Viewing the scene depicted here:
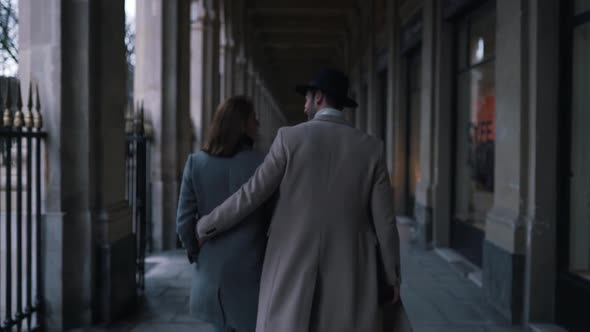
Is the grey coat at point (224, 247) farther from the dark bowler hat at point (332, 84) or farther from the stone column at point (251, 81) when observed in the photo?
the stone column at point (251, 81)

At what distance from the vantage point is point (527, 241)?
4684 millimetres

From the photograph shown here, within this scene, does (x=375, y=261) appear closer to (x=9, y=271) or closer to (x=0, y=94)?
(x=9, y=271)

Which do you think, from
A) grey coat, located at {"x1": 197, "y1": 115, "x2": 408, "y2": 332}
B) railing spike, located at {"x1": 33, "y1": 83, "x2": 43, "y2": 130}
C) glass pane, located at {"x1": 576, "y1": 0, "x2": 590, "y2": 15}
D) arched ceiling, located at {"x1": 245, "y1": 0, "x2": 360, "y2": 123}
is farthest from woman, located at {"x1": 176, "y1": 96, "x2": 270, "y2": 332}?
arched ceiling, located at {"x1": 245, "y1": 0, "x2": 360, "y2": 123}

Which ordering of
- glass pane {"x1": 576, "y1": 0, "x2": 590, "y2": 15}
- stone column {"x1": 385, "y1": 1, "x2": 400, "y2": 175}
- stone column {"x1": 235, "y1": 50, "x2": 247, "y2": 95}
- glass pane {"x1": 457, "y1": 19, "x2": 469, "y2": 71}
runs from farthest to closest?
stone column {"x1": 235, "y1": 50, "x2": 247, "y2": 95}
stone column {"x1": 385, "y1": 1, "x2": 400, "y2": 175}
glass pane {"x1": 457, "y1": 19, "x2": 469, "y2": 71}
glass pane {"x1": 576, "y1": 0, "x2": 590, "y2": 15}

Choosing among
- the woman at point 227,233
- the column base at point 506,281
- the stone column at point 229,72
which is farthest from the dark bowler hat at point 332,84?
the stone column at point 229,72

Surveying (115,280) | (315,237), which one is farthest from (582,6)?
(115,280)

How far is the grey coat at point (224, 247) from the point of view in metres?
2.65

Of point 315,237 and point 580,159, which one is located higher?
point 580,159

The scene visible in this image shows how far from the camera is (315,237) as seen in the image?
2.49m

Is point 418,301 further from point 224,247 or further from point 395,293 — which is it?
point 224,247

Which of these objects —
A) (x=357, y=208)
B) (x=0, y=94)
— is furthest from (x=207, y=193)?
(x=0, y=94)

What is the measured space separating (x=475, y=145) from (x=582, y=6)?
3.30m

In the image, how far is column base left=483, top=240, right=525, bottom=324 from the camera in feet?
15.5

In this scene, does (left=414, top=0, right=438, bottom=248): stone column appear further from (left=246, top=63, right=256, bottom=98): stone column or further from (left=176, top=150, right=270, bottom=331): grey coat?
(left=246, top=63, right=256, bottom=98): stone column
